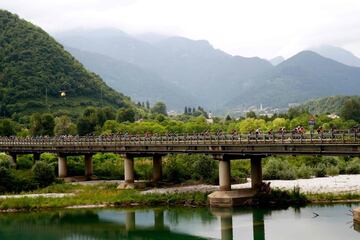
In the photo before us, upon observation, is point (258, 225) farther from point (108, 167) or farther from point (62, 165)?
point (108, 167)

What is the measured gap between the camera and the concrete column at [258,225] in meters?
54.1

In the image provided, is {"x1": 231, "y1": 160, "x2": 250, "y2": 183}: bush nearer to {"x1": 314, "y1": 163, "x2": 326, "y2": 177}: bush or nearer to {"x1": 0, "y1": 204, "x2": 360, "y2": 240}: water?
{"x1": 314, "y1": 163, "x2": 326, "y2": 177}: bush

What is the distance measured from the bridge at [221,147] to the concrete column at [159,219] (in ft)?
20.6

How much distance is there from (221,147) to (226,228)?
15120 mm

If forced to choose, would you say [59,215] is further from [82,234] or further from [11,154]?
[11,154]

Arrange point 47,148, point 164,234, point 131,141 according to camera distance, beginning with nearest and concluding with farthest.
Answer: point 164,234, point 131,141, point 47,148

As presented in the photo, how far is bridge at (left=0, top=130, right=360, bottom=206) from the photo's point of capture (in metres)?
57.5

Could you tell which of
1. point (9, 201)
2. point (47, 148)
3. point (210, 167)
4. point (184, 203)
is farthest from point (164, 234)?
point (47, 148)

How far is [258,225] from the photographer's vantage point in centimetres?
5778

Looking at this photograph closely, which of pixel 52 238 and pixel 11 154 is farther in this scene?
pixel 11 154

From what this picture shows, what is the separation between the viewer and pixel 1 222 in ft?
217

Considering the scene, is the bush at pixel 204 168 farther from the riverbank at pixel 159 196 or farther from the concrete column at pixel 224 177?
the concrete column at pixel 224 177

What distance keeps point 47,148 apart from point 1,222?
38.6m

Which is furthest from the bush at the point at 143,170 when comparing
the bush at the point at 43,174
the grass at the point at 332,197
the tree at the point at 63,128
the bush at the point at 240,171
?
the tree at the point at 63,128
